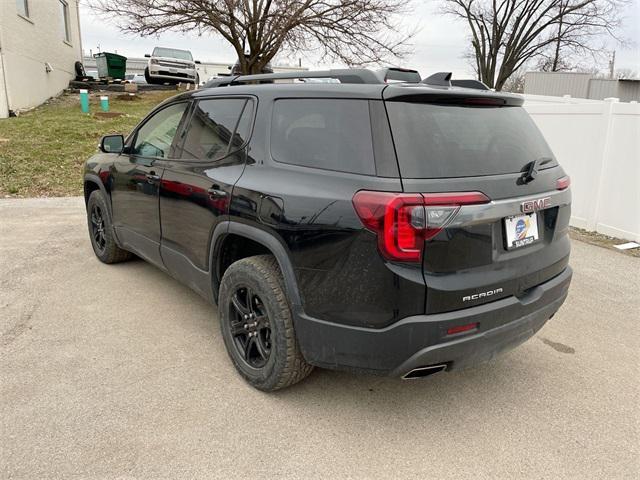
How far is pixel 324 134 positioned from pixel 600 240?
526 centimetres

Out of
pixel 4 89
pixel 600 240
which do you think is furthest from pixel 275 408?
pixel 4 89

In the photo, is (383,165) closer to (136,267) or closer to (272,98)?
(272,98)

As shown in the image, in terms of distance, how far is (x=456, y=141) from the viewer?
2420 millimetres

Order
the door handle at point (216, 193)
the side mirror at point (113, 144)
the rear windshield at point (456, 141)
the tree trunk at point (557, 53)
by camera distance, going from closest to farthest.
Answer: the rear windshield at point (456, 141) → the door handle at point (216, 193) → the side mirror at point (113, 144) → the tree trunk at point (557, 53)

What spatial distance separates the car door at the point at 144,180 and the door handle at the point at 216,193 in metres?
0.82

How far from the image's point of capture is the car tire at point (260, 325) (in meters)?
2.64

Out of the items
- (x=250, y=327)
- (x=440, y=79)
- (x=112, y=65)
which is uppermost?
(x=112, y=65)

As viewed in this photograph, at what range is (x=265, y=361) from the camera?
2.84 m

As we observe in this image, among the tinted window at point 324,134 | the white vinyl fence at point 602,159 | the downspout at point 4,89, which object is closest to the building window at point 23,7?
the downspout at point 4,89

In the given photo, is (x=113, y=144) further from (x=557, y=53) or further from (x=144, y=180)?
(x=557, y=53)

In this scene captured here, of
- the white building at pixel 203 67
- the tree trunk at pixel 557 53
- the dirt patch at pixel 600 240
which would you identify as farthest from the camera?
the white building at pixel 203 67

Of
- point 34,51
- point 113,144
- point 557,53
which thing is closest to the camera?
point 113,144

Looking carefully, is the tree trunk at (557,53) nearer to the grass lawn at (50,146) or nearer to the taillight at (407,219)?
the grass lawn at (50,146)

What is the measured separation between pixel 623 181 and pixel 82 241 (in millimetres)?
6780
